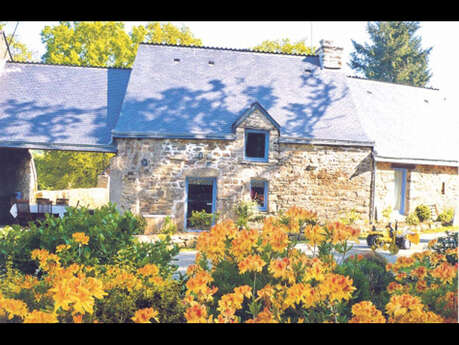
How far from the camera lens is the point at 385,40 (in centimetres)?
1769

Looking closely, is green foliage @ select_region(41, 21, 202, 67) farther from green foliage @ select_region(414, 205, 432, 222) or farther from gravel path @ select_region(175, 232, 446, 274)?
green foliage @ select_region(414, 205, 432, 222)

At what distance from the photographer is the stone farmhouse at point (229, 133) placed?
1232 centimetres

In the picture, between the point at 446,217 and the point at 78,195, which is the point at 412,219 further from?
the point at 78,195

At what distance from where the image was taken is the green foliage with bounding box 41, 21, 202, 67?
54.0 feet

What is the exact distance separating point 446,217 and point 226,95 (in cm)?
870

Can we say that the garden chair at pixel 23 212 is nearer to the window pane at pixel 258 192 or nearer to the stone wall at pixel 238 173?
the stone wall at pixel 238 173

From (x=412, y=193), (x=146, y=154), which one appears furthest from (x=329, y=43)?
(x=146, y=154)

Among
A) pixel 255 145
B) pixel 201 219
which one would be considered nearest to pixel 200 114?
pixel 255 145

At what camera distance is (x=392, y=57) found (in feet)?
60.3

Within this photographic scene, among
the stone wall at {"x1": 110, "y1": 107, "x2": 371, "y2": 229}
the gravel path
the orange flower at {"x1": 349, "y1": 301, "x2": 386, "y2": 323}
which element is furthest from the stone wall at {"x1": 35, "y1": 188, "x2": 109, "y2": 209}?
the orange flower at {"x1": 349, "y1": 301, "x2": 386, "y2": 323}

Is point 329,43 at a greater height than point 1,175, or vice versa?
point 329,43

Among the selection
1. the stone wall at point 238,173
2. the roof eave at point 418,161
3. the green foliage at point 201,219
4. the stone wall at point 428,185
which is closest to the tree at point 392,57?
the roof eave at point 418,161
